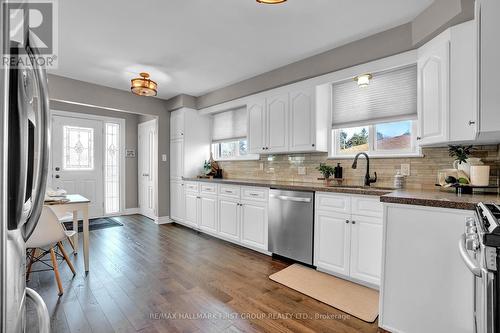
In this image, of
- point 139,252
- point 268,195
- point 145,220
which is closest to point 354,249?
point 268,195

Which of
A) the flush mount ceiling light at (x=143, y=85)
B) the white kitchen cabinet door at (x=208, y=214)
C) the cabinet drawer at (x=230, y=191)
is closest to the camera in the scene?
the flush mount ceiling light at (x=143, y=85)

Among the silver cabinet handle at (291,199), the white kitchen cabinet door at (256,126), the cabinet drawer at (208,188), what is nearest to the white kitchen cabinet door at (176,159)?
the cabinet drawer at (208,188)

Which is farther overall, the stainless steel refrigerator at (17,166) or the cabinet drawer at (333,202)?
the cabinet drawer at (333,202)

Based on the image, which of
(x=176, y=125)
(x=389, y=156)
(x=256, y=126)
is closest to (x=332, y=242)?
(x=389, y=156)

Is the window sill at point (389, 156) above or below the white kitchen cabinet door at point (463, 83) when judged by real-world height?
below

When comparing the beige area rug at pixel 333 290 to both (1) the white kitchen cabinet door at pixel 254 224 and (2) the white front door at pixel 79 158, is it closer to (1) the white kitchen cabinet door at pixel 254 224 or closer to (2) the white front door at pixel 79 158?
(1) the white kitchen cabinet door at pixel 254 224

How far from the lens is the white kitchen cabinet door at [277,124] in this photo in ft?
11.2

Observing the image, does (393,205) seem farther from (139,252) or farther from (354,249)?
(139,252)

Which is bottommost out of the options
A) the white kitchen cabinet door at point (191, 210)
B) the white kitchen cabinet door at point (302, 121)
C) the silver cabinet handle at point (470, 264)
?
the white kitchen cabinet door at point (191, 210)

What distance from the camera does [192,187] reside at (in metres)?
4.45

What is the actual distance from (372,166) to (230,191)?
6.24ft

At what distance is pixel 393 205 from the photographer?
5.70ft

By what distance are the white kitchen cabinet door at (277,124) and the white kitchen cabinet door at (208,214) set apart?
4.02ft

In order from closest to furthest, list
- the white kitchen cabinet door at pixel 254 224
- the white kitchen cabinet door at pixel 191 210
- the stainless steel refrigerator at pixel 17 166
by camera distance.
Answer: the stainless steel refrigerator at pixel 17 166 → the white kitchen cabinet door at pixel 254 224 → the white kitchen cabinet door at pixel 191 210
